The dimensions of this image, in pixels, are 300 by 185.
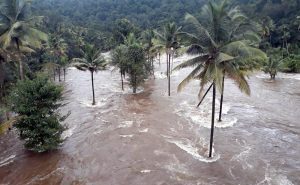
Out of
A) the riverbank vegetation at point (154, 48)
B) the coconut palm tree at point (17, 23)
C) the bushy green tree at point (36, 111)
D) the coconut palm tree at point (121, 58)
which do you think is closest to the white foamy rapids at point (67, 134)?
the riverbank vegetation at point (154, 48)

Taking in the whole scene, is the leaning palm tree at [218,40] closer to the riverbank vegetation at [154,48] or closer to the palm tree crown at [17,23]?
the riverbank vegetation at [154,48]

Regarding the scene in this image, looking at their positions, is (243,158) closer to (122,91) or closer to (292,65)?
(122,91)

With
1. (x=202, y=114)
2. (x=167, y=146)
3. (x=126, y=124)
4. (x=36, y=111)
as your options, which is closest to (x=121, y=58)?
(x=126, y=124)

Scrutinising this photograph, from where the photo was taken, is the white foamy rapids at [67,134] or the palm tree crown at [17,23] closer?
the palm tree crown at [17,23]

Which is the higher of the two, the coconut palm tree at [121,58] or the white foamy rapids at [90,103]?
the coconut palm tree at [121,58]

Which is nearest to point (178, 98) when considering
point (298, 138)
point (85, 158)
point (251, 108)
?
point (251, 108)

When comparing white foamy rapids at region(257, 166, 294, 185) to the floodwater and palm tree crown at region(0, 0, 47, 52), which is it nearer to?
the floodwater

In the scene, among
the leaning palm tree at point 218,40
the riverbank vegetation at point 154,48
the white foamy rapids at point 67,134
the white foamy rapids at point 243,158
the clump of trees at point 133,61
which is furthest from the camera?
the clump of trees at point 133,61

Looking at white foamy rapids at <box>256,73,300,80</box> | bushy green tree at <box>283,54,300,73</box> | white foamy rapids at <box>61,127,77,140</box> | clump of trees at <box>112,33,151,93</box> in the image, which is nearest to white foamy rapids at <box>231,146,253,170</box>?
white foamy rapids at <box>61,127,77,140</box>
